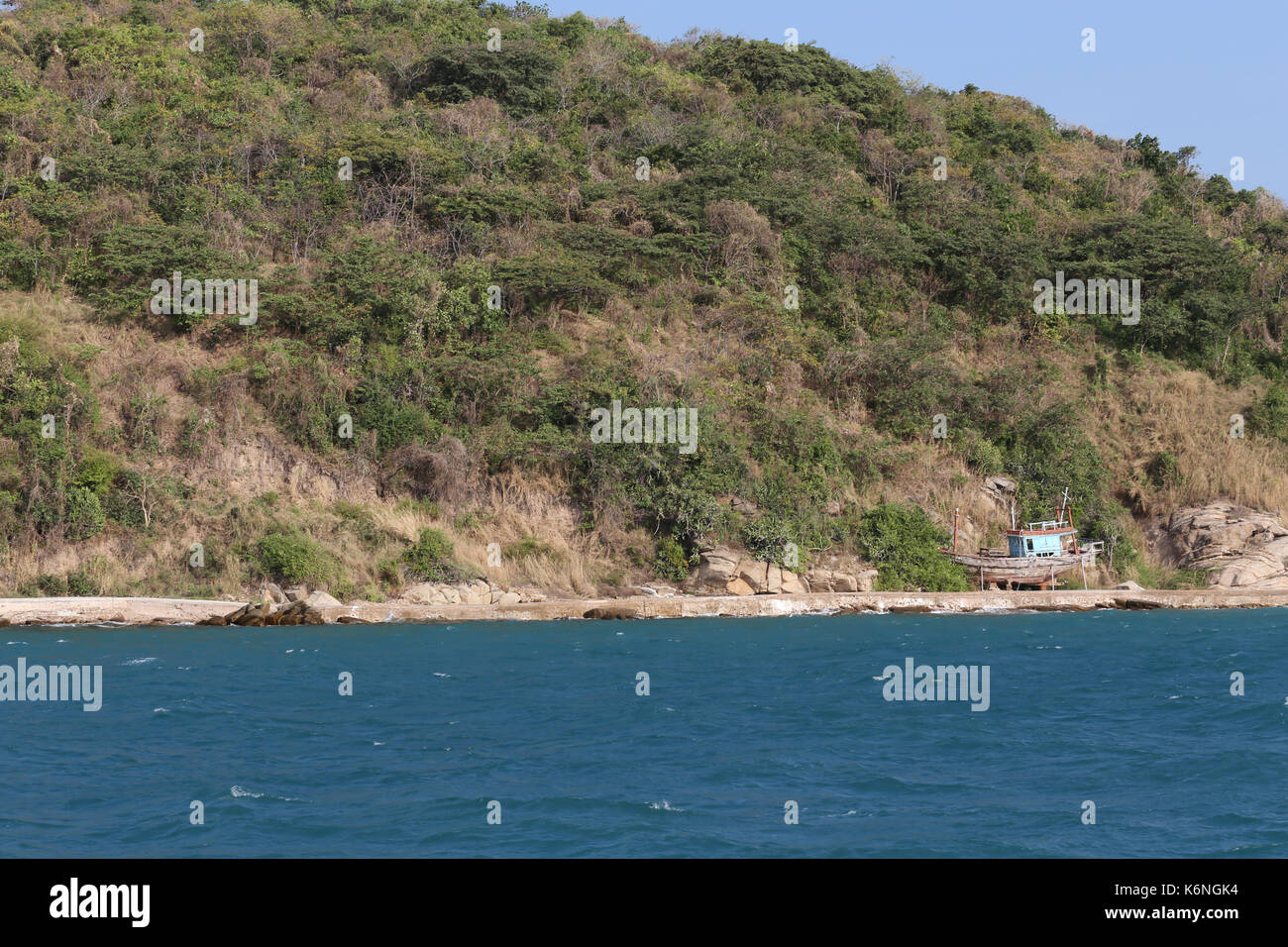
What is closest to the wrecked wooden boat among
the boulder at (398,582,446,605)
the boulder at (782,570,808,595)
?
the boulder at (782,570,808,595)

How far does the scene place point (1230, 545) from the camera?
144 ft

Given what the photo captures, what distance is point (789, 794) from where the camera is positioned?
15.7 meters

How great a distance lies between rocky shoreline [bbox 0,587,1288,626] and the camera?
111 feet

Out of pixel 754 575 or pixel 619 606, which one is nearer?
pixel 619 606

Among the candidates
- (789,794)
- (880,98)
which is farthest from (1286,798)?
(880,98)

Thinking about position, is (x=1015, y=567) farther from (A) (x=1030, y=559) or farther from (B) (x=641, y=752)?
(B) (x=641, y=752)

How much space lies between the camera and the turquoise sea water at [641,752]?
13.9 meters

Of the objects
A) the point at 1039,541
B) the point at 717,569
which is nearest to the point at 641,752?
the point at 717,569

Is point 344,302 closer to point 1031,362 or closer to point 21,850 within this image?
point 1031,362

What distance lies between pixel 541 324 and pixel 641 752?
31.5 metres

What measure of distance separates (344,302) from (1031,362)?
27.9 meters

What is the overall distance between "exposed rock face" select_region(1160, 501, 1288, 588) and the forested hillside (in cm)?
101

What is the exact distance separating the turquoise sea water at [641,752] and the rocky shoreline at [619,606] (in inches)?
139

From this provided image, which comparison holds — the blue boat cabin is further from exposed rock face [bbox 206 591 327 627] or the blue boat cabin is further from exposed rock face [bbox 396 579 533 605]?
exposed rock face [bbox 206 591 327 627]
